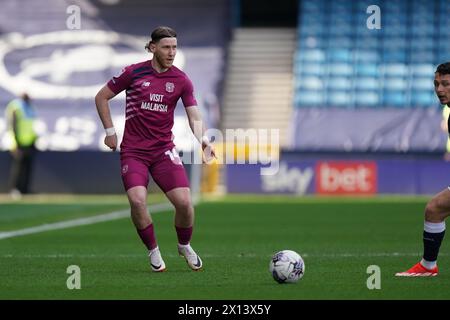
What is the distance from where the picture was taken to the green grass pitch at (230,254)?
8414 mm

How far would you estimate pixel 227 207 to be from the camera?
22672mm

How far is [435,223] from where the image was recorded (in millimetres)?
9750

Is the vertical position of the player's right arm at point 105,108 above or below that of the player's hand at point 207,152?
above

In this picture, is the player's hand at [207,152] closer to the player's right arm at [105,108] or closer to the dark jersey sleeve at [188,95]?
the dark jersey sleeve at [188,95]

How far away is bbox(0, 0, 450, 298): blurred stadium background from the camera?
2855 centimetres

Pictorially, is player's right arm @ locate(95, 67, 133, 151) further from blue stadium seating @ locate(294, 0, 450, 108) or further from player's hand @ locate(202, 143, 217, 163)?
blue stadium seating @ locate(294, 0, 450, 108)

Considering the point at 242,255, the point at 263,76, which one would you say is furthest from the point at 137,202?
the point at 263,76

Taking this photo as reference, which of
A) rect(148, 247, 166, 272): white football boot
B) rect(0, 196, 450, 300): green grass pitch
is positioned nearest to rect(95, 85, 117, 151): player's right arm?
rect(148, 247, 166, 272): white football boot

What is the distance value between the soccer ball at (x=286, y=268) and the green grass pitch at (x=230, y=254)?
8cm

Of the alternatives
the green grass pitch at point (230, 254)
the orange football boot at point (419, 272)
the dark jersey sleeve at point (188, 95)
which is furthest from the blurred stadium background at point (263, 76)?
the orange football boot at point (419, 272)

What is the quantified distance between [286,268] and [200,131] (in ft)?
5.76
